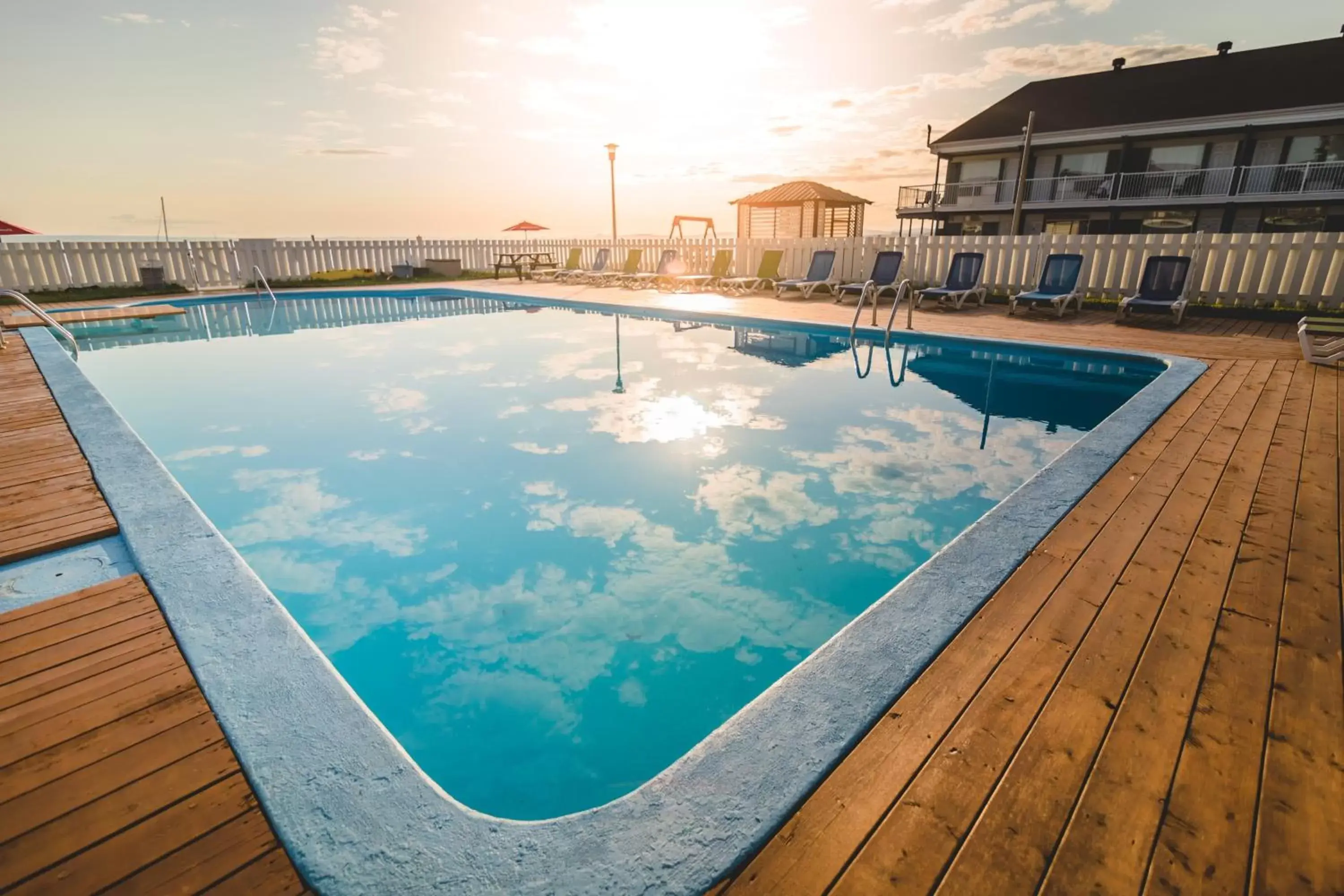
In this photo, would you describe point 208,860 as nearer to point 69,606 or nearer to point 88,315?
point 69,606

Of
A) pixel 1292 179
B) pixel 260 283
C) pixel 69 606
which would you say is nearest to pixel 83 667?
pixel 69 606

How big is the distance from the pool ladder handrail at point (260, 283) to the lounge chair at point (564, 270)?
7137mm

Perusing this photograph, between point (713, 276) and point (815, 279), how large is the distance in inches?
108

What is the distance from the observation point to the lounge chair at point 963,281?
432 inches

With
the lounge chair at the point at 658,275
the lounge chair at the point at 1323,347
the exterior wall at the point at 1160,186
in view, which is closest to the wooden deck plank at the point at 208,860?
the lounge chair at the point at 1323,347

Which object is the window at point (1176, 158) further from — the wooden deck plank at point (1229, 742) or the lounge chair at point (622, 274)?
the wooden deck plank at point (1229, 742)

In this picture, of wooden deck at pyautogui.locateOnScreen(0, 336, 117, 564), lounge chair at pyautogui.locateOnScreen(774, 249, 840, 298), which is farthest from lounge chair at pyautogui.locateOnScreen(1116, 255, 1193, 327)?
wooden deck at pyautogui.locateOnScreen(0, 336, 117, 564)

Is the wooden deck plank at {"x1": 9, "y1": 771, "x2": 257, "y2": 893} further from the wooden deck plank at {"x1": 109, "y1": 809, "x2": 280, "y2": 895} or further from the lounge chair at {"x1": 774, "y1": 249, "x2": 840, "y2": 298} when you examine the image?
the lounge chair at {"x1": 774, "y1": 249, "x2": 840, "y2": 298}

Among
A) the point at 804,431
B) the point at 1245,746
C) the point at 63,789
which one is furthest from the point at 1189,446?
the point at 63,789

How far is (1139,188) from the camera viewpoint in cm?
2278

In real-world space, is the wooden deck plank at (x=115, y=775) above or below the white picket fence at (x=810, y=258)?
below

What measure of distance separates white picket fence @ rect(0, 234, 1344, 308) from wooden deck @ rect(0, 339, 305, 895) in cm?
1317

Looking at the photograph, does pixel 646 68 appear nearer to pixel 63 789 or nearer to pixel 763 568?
pixel 763 568

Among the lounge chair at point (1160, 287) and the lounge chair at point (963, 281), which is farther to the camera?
the lounge chair at point (963, 281)
